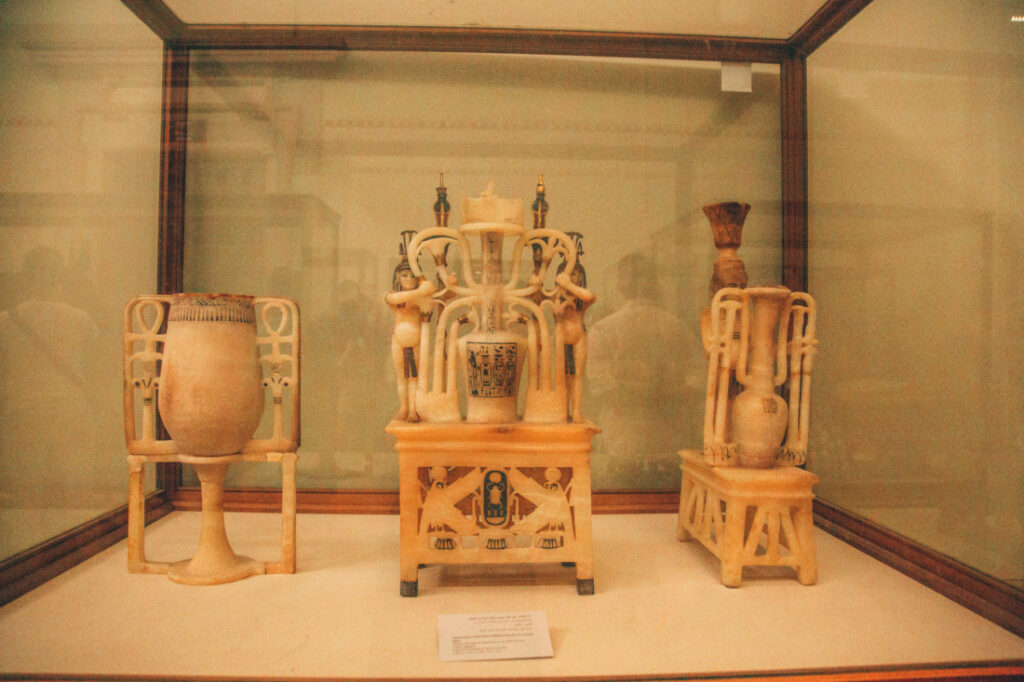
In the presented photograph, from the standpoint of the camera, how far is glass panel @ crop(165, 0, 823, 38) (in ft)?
7.18

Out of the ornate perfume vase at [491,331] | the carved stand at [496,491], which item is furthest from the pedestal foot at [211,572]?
the ornate perfume vase at [491,331]

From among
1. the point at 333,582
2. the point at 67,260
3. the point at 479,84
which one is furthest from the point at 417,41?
the point at 333,582

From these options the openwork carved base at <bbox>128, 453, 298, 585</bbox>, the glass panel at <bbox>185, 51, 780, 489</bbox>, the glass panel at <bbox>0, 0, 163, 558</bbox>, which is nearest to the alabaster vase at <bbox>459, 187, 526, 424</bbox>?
the glass panel at <bbox>185, 51, 780, 489</bbox>

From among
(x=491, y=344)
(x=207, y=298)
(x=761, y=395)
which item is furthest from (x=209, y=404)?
(x=761, y=395)

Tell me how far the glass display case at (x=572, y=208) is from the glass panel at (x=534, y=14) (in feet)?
0.04

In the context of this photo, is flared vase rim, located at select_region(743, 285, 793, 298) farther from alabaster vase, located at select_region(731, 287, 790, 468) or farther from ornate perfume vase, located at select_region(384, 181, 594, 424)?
ornate perfume vase, located at select_region(384, 181, 594, 424)

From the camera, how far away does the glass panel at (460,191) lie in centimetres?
258

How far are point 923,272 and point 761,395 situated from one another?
708 millimetres

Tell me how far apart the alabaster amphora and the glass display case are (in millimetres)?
395

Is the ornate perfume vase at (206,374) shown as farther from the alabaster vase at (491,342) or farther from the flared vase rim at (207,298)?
the alabaster vase at (491,342)

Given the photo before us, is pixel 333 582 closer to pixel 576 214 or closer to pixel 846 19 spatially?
pixel 576 214

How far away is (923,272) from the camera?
2.29 meters

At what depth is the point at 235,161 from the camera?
8.41 feet

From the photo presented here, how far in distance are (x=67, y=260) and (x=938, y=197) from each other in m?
2.99
